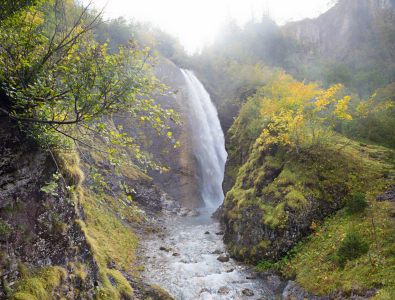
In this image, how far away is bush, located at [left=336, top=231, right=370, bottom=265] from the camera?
17.8 feet

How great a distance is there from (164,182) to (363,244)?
1063 inches

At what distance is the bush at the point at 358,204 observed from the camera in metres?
7.14

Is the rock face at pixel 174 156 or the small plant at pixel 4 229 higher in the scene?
the small plant at pixel 4 229

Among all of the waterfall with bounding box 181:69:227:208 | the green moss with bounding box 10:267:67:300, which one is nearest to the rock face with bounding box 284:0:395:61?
the waterfall with bounding box 181:69:227:208

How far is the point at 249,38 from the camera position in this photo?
51.8 meters

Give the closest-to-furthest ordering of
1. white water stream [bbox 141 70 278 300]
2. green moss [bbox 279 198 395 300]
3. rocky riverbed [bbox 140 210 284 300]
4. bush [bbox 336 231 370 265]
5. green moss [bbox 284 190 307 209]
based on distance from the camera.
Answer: green moss [bbox 279 198 395 300], bush [bbox 336 231 370 265], rocky riverbed [bbox 140 210 284 300], white water stream [bbox 141 70 278 300], green moss [bbox 284 190 307 209]

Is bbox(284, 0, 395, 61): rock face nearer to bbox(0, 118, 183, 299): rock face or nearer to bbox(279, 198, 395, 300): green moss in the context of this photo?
bbox(279, 198, 395, 300): green moss

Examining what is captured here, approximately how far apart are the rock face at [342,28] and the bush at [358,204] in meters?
50.8

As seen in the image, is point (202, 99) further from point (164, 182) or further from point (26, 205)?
point (26, 205)

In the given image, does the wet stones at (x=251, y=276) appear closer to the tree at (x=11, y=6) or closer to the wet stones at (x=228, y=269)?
the wet stones at (x=228, y=269)

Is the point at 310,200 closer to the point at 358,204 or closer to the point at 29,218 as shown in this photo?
the point at 358,204

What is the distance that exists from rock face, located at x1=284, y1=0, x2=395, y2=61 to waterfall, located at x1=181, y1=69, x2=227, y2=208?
33.7 meters

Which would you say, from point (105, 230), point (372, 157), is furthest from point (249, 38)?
point (105, 230)

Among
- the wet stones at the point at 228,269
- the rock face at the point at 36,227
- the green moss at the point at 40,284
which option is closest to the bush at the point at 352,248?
the wet stones at the point at 228,269
